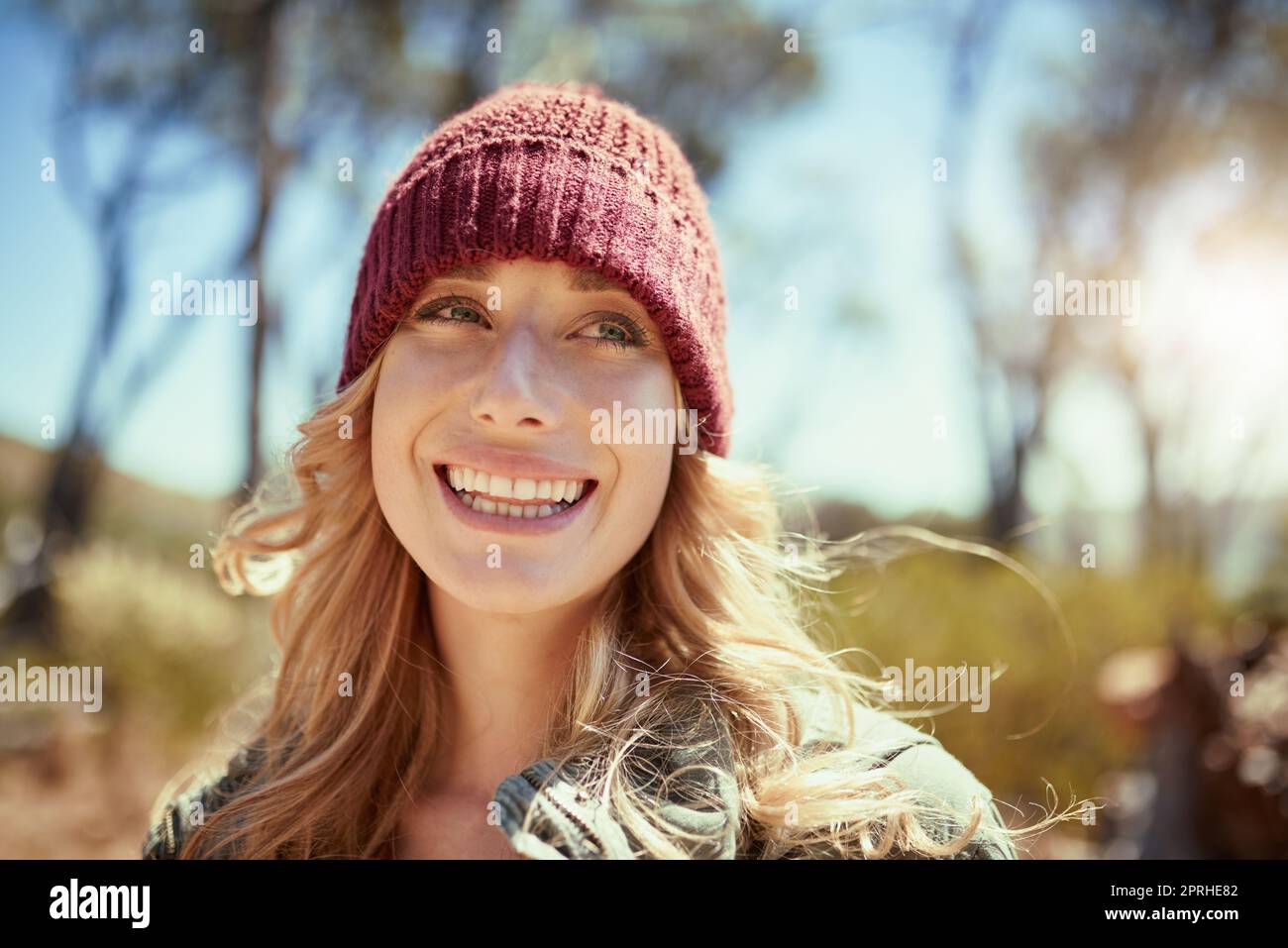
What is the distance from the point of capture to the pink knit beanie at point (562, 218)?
1.86 metres

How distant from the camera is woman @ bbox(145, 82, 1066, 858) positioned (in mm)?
1771

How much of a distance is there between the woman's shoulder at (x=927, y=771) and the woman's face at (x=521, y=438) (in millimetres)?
563

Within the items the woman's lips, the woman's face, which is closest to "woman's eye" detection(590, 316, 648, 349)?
the woman's face

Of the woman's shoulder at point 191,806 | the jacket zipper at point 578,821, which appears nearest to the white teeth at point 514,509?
the jacket zipper at point 578,821

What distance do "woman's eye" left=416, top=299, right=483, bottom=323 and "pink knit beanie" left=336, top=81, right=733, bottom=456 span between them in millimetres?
47

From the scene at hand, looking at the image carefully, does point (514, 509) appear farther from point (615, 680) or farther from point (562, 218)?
point (562, 218)

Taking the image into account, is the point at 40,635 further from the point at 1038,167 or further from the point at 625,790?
Answer: the point at 1038,167

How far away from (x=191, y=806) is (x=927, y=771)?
166cm

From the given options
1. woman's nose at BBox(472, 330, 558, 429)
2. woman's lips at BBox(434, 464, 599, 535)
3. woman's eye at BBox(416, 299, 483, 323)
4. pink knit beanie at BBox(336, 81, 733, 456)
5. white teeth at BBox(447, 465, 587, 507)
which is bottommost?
woman's lips at BBox(434, 464, 599, 535)

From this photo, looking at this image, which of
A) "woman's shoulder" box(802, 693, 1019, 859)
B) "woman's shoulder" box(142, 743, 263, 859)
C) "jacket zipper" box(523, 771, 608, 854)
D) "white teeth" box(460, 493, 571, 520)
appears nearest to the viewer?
"jacket zipper" box(523, 771, 608, 854)

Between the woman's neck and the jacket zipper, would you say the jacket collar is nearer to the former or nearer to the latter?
the jacket zipper

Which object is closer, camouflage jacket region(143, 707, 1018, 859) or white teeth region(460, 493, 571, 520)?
camouflage jacket region(143, 707, 1018, 859)
